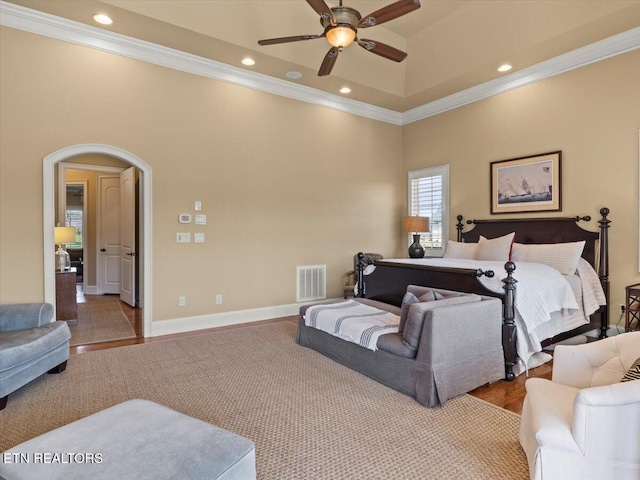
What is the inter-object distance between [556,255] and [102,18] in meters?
5.66

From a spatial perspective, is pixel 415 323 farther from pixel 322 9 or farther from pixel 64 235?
pixel 64 235

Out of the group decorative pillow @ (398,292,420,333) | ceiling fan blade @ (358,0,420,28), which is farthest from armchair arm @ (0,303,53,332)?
ceiling fan blade @ (358,0,420,28)

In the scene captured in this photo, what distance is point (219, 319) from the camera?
16.1ft

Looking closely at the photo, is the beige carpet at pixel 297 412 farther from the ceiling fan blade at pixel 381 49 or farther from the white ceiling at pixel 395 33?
the white ceiling at pixel 395 33

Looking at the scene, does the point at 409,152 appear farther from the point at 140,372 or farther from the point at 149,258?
the point at 140,372

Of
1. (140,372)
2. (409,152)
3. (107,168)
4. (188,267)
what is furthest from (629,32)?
(107,168)

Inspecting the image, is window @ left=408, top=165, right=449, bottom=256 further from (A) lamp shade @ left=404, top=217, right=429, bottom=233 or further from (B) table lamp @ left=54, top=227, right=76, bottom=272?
(B) table lamp @ left=54, top=227, right=76, bottom=272

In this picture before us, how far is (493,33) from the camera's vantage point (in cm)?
459

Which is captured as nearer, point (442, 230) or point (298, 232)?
point (298, 232)

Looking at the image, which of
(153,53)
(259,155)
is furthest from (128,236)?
(153,53)

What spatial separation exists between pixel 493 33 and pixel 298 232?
375 centimetres

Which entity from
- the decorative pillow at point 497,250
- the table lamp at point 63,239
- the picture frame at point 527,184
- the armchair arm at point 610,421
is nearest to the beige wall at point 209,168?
the table lamp at point 63,239

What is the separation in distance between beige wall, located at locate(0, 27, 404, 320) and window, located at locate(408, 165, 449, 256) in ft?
1.22

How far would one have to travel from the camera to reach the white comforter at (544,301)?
3193 mm
